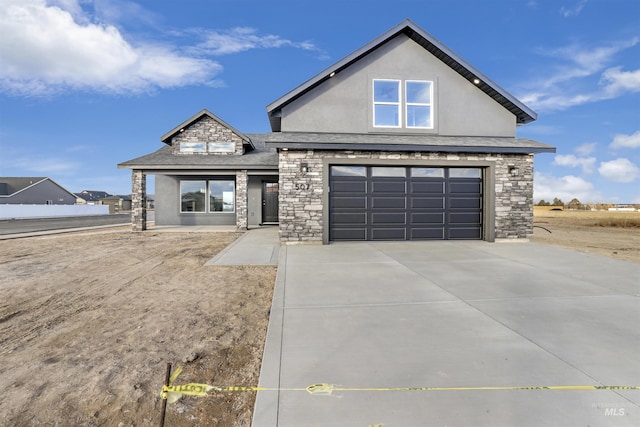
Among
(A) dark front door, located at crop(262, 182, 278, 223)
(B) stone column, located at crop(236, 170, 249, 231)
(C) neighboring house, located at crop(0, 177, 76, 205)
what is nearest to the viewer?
(B) stone column, located at crop(236, 170, 249, 231)

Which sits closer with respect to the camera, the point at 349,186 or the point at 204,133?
the point at 349,186

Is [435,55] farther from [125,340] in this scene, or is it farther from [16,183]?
[16,183]

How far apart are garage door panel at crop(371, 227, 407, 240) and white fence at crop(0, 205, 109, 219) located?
35.3 metres

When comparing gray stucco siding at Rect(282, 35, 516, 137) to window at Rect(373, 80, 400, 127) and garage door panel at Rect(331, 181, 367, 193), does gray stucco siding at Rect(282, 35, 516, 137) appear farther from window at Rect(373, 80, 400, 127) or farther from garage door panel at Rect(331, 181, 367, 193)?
garage door panel at Rect(331, 181, 367, 193)

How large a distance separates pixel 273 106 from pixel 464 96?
6668 millimetres

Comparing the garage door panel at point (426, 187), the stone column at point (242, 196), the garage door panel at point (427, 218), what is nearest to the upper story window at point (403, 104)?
the garage door panel at point (426, 187)

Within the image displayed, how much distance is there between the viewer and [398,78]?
10086mm

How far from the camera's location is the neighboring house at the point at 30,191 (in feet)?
127

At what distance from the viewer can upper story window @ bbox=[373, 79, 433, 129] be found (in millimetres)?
10062

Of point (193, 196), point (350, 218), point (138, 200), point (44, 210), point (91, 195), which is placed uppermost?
point (91, 195)

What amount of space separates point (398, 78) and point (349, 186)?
4169 mm

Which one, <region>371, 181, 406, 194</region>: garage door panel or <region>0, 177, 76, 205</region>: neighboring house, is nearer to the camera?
<region>371, 181, 406, 194</region>: garage door panel

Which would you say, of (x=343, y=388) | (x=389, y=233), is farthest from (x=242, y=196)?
(x=343, y=388)

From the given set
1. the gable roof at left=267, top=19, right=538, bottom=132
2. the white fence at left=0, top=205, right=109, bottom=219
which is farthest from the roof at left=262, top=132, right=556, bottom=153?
the white fence at left=0, top=205, right=109, bottom=219
